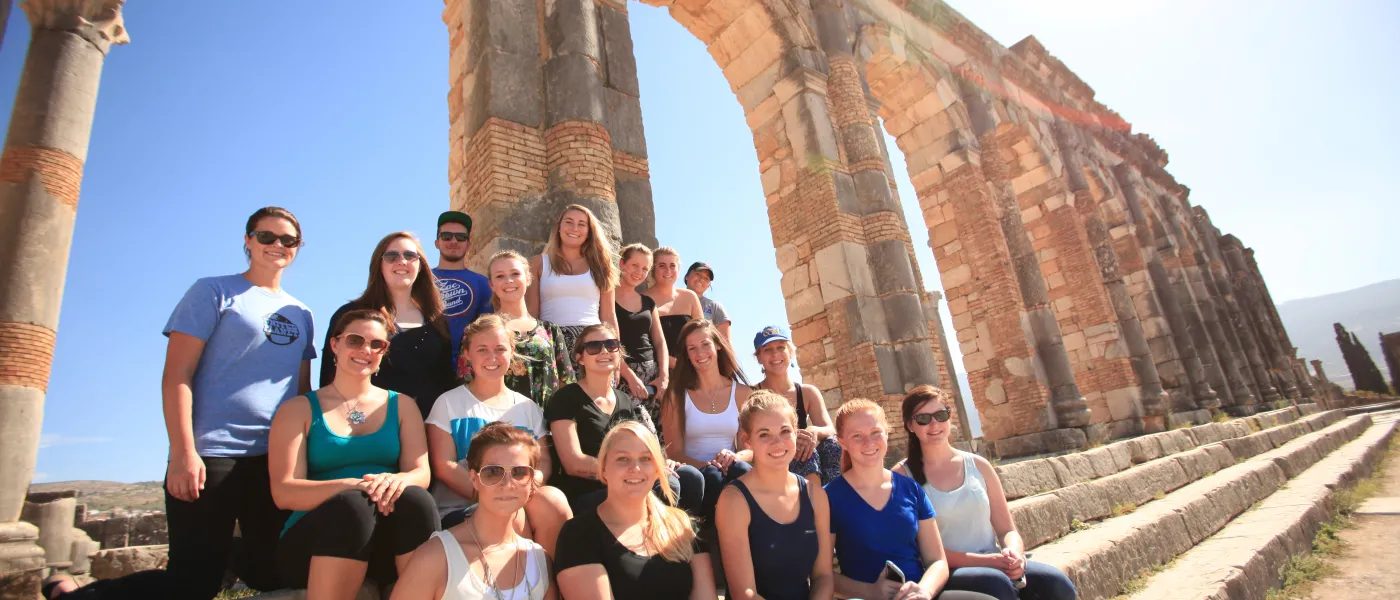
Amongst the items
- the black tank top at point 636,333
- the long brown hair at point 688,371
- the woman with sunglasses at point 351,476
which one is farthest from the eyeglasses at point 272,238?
the long brown hair at point 688,371

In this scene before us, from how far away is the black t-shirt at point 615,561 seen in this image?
7.57 feet

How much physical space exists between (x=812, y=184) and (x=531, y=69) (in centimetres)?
470

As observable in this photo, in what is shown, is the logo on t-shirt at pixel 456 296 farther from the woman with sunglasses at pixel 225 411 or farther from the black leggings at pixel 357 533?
the black leggings at pixel 357 533

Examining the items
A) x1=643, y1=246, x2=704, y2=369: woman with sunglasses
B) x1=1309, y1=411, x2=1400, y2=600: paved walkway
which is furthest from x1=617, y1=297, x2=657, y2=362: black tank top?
x1=1309, y1=411, x2=1400, y2=600: paved walkway

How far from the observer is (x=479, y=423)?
2.74 m

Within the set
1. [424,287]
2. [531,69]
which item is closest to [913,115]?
[531,69]

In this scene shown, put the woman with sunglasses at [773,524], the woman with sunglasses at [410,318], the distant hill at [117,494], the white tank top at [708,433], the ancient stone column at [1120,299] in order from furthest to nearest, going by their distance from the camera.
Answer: the distant hill at [117,494] < the ancient stone column at [1120,299] < the white tank top at [708,433] < the woman with sunglasses at [410,318] < the woman with sunglasses at [773,524]

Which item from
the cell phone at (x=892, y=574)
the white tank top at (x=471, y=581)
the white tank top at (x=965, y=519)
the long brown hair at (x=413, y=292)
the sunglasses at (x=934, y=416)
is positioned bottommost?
the cell phone at (x=892, y=574)

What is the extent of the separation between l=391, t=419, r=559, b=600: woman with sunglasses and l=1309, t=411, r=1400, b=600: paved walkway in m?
5.49

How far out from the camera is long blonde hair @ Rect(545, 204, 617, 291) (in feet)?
13.4

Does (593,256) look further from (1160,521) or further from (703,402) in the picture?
(1160,521)

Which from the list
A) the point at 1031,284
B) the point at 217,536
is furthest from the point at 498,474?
the point at 1031,284

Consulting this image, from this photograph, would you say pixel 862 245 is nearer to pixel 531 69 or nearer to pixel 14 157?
pixel 531 69

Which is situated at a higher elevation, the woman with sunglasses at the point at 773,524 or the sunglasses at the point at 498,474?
the sunglasses at the point at 498,474
